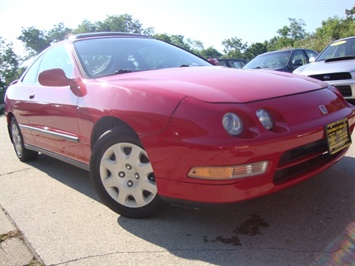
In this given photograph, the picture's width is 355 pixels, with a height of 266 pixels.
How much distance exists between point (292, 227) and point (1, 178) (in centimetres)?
343

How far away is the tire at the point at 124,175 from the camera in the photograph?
2533 millimetres

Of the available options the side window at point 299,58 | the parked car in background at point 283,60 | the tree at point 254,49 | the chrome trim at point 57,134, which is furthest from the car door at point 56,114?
the tree at point 254,49

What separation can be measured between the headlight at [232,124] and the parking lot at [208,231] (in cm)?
44

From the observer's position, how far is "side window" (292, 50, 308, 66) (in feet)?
27.3

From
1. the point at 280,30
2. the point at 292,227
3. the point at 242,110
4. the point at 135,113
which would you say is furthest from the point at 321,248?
the point at 280,30

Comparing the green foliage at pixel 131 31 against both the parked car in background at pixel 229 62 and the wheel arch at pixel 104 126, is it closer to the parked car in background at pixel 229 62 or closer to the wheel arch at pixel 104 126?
the parked car in background at pixel 229 62

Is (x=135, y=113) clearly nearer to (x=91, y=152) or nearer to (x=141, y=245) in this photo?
(x=91, y=152)

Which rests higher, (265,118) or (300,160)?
(265,118)

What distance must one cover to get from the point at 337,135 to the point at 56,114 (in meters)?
2.46

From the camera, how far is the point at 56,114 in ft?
11.0

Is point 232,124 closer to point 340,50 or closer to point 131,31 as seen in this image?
point 340,50

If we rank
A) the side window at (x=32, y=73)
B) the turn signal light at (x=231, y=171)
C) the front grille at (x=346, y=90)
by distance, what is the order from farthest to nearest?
the front grille at (x=346, y=90) → the side window at (x=32, y=73) → the turn signal light at (x=231, y=171)

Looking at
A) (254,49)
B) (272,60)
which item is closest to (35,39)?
(254,49)

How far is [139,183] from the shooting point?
8.48ft
